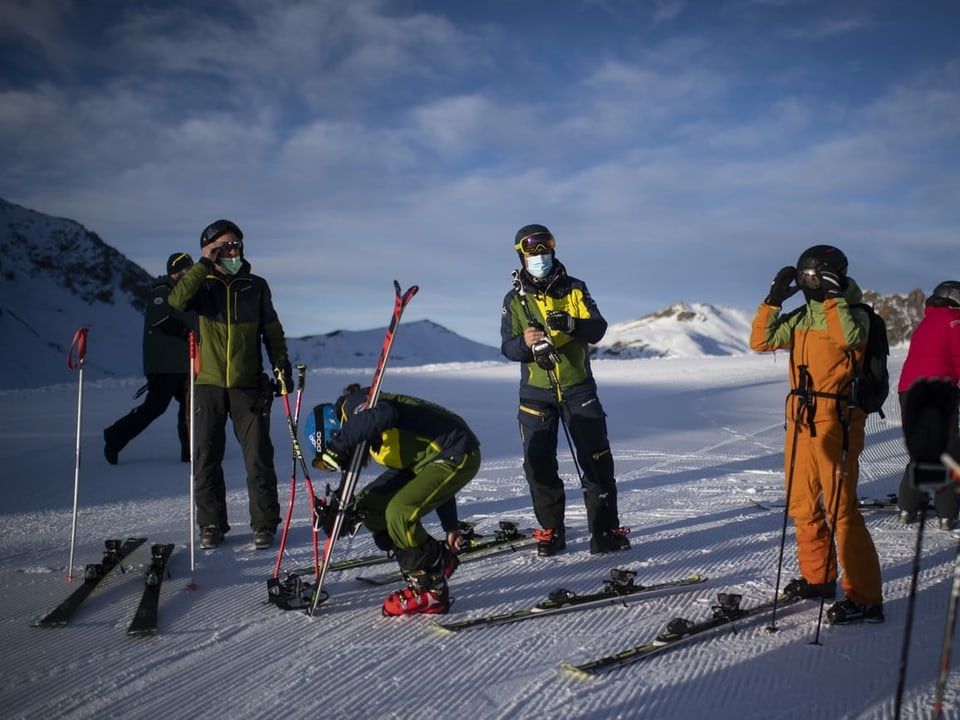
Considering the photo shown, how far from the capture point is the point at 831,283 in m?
3.61

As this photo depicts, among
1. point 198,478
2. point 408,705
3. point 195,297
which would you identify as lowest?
point 408,705

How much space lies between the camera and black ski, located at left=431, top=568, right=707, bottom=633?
3.72 meters

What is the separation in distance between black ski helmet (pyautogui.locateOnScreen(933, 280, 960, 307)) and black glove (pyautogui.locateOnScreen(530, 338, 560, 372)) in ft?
9.61

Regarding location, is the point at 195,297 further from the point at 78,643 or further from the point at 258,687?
the point at 258,687

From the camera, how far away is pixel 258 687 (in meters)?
3.06

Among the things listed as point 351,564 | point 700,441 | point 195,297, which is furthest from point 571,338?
point 700,441

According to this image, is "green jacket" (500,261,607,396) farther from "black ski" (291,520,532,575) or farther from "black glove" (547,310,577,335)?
"black ski" (291,520,532,575)

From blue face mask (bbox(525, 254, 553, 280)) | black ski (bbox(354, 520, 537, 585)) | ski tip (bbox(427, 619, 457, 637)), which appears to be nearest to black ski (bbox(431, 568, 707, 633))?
ski tip (bbox(427, 619, 457, 637))

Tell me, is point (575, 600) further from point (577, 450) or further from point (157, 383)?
point (157, 383)

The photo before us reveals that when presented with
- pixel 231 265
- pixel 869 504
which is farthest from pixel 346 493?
pixel 869 504

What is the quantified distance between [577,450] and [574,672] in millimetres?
2021

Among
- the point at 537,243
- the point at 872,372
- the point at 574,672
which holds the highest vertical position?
the point at 537,243

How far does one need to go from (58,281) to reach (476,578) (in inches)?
1286

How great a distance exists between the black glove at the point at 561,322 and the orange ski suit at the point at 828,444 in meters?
1.40
